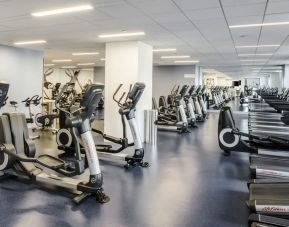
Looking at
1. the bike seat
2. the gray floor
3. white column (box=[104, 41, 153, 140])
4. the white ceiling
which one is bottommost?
the gray floor

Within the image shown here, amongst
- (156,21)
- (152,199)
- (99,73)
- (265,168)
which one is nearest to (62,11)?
(156,21)

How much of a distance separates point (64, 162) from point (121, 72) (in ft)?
10.0

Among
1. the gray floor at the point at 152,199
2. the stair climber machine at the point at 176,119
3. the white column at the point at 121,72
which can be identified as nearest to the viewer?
the gray floor at the point at 152,199

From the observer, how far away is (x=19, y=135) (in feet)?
12.7

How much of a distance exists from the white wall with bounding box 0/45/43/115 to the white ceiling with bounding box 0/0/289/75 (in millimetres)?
1030

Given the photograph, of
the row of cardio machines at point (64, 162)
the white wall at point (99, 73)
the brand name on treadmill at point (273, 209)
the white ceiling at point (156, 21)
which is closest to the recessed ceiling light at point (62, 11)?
the white ceiling at point (156, 21)

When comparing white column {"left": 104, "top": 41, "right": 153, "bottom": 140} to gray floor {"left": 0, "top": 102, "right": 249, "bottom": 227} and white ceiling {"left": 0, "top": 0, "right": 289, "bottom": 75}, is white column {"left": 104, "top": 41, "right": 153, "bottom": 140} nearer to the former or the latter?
white ceiling {"left": 0, "top": 0, "right": 289, "bottom": 75}

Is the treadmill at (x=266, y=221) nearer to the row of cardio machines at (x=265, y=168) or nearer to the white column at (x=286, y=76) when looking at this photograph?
the row of cardio machines at (x=265, y=168)

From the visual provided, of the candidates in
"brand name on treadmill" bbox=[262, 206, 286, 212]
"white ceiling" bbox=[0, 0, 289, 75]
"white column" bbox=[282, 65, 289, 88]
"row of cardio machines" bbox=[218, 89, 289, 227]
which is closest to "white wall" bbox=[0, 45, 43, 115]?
"white ceiling" bbox=[0, 0, 289, 75]

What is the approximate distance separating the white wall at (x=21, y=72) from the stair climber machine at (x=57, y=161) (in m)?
4.27

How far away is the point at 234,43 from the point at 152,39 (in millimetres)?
2178

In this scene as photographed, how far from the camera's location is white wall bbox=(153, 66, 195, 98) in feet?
41.7

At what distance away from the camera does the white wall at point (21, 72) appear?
24.7 feet

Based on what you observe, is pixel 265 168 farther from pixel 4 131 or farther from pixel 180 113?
pixel 180 113
